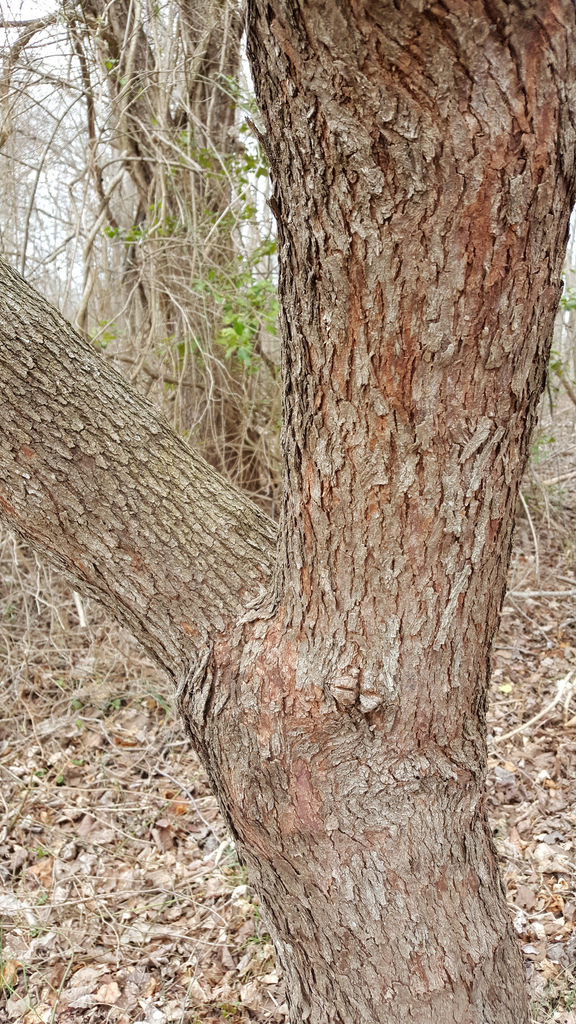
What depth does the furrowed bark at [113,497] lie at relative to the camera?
128 centimetres

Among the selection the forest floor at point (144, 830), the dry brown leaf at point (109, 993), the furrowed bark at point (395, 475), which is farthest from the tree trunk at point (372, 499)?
the dry brown leaf at point (109, 993)

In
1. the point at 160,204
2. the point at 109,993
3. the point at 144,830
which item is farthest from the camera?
the point at 160,204

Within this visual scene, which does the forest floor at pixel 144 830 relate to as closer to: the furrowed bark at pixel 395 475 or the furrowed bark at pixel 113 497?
the furrowed bark at pixel 395 475

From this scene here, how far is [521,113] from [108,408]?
2.88 ft

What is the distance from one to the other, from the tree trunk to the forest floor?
71 centimetres

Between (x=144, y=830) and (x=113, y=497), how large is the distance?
7.11ft

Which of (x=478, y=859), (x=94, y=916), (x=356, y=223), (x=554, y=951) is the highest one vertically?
(x=356, y=223)

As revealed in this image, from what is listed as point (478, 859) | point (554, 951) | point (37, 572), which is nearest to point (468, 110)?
point (478, 859)

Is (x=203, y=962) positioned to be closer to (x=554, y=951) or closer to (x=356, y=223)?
(x=554, y=951)

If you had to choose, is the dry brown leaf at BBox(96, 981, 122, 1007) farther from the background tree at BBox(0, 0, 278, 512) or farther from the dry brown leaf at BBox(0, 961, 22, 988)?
the background tree at BBox(0, 0, 278, 512)

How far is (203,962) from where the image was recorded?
231cm

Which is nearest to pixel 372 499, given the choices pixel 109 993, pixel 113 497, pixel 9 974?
pixel 113 497

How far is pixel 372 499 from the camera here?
1.19 metres

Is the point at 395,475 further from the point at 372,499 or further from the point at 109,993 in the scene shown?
the point at 109,993
